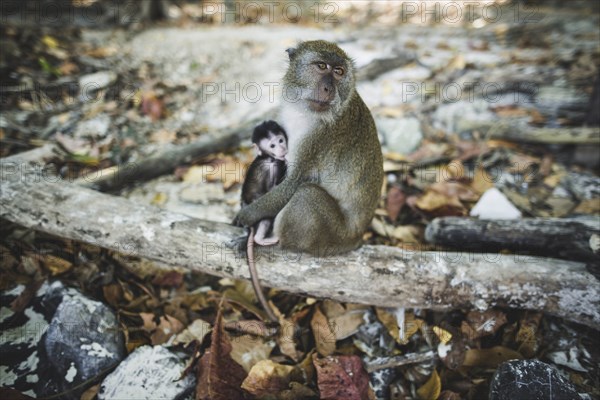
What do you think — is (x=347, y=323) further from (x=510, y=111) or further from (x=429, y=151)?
(x=510, y=111)

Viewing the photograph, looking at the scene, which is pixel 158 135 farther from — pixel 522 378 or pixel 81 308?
pixel 522 378

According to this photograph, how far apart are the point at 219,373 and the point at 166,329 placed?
765 millimetres

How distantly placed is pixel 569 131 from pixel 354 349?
12.3ft

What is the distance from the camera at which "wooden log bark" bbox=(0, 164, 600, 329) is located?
279 cm

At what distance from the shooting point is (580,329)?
2.91 metres

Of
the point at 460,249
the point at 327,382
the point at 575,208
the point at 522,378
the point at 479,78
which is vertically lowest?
the point at 327,382

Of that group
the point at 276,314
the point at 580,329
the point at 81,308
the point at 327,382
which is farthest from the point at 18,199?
the point at 580,329

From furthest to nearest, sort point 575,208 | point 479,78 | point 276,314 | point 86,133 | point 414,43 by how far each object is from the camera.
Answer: point 414,43, point 479,78, point 86,133, point 575,208, point 276,314

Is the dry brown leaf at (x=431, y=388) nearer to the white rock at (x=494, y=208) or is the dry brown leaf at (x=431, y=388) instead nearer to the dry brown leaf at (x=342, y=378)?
the dry brown leaf at (x=342, y=378)

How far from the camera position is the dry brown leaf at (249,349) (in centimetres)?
291

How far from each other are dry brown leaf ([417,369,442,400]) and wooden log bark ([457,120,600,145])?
3.41 meters

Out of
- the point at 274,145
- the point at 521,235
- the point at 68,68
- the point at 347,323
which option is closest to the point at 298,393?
the point at 347,323

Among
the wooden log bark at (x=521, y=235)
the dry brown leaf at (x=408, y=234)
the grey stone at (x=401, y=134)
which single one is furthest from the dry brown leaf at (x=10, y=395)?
the grey stone at (x=401, y=134)

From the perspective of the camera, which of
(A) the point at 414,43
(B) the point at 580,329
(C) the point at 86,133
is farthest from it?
(A) the point at 414,43
